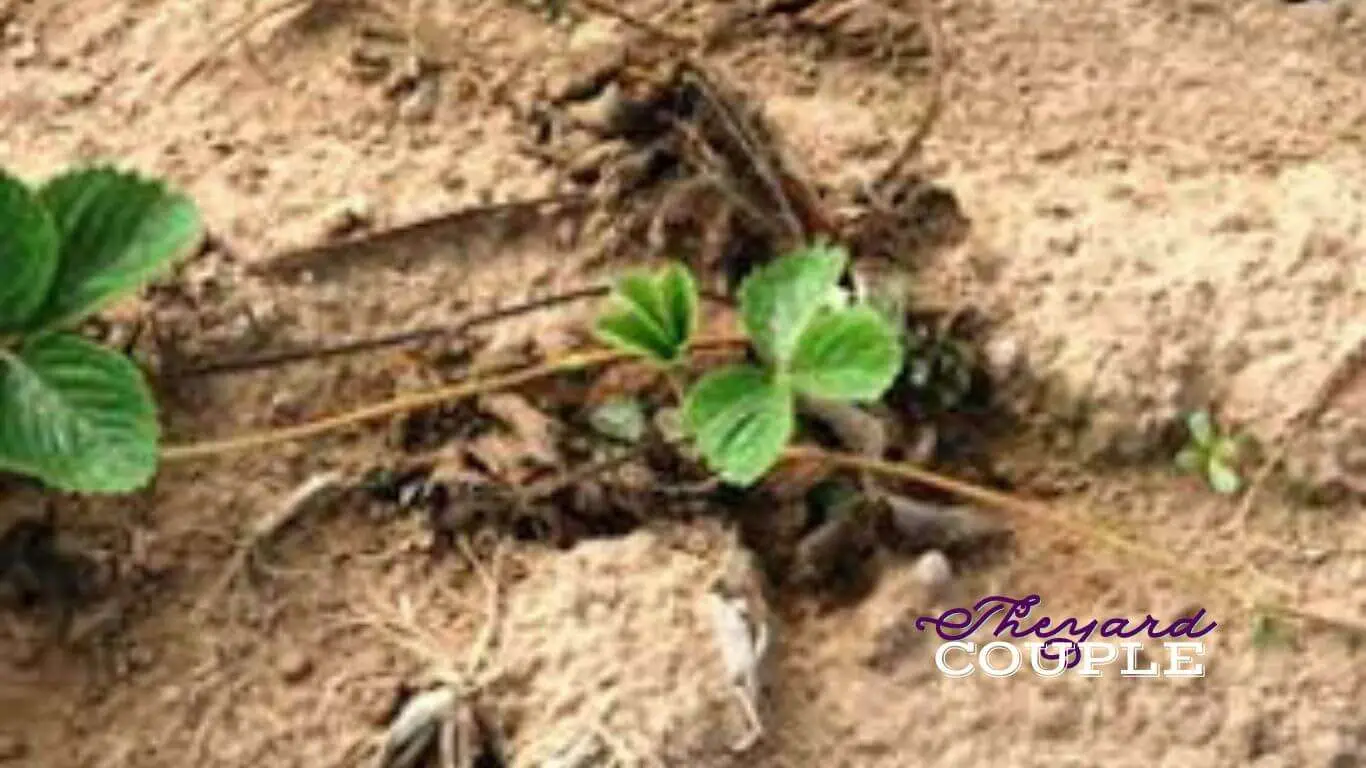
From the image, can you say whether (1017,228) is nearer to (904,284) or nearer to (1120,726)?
(904,284)

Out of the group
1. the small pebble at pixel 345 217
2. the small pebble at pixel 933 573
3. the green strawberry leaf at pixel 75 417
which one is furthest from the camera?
the small pebble at pixel 345 217

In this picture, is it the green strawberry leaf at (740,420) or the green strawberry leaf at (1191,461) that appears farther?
the green strawberry leaf at (1191,461)

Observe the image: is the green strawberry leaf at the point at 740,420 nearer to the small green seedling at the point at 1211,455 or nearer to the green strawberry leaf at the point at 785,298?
the green strawberry leaf at the point at 785,298

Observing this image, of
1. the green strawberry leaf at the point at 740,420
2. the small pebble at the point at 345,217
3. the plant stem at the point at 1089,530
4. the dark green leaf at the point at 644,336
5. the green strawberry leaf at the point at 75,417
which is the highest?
the green strawberry leaf at the point at 75,417

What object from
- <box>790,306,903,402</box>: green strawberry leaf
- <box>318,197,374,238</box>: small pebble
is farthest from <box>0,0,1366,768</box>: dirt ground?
<box>790,306,903,402</box>: green strawberry leaf

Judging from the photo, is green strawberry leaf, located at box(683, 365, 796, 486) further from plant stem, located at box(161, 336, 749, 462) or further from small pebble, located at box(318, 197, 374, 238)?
small pebble, located at box(318, 197, 374, 238)

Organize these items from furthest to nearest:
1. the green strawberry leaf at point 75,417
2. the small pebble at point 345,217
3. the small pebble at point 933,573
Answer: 1. the small pebble at point 345,217
2. the small pebble at point 933,573
3. the green strawberry leaf at point 75,417

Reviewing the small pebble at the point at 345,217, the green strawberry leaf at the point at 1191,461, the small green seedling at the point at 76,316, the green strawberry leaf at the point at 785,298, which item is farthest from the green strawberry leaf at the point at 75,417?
the green strawberry leaf at the point at 1191,461

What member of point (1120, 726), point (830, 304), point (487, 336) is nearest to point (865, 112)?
point (830, 304)

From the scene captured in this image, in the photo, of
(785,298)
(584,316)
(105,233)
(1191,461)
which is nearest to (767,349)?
(785,298)
